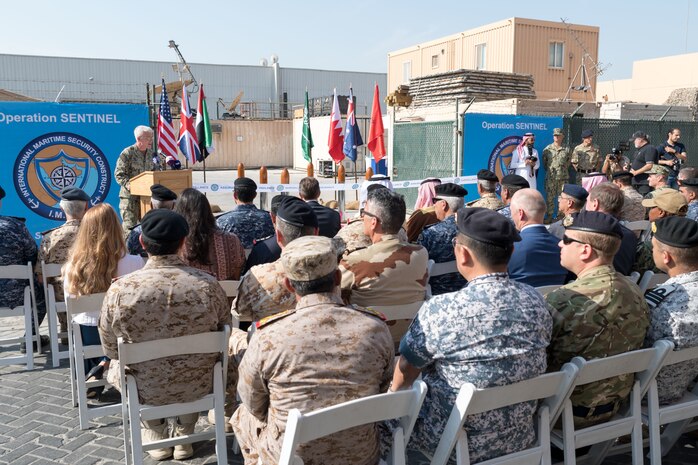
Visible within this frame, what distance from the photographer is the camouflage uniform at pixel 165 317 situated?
2906 mm

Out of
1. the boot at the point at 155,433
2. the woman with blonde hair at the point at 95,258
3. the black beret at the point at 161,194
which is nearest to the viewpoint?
the boot at the point at 155,433

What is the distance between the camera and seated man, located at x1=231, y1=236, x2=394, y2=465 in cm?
217

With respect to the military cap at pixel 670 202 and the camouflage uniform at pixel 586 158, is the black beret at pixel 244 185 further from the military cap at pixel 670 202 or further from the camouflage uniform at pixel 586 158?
the camouflage uniform at pixel 586 158

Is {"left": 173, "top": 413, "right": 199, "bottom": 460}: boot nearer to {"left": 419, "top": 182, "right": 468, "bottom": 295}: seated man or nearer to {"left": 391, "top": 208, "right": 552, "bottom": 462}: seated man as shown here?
{"left": 391, "top": 208, "right": 552, "bottom": 462}: seated man

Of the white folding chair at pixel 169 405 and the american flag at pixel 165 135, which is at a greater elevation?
the american flag at pixel 165 135

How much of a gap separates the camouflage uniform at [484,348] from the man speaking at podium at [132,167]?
20.5ft

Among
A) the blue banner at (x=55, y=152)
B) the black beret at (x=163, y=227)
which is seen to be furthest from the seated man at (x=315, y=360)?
the blue banner at (x=55, y=152)

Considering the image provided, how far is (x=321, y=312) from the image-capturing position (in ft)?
7.30

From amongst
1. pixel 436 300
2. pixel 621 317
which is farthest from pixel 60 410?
pixel 621 317

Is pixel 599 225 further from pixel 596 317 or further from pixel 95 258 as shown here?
pixel 95 258

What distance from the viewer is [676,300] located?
2.92 meters

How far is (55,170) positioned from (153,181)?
7.44ft

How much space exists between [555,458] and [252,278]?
1905 mm

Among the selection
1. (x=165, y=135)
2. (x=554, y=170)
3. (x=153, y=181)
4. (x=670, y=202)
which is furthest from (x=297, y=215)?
(x=554, y=170)
